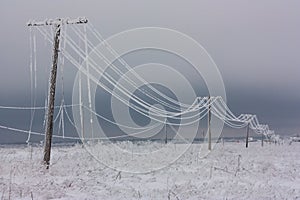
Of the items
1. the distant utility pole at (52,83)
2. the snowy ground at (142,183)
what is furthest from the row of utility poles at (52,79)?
the snowy ground at (142,183)

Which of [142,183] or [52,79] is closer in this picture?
[142,183]

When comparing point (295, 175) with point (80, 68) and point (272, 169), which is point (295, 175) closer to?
point (272, 169)

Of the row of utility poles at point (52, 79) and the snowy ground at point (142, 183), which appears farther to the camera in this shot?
the row of utility poles at point (52, 79)

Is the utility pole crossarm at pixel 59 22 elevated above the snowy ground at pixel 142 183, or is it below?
above

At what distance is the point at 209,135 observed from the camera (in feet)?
154

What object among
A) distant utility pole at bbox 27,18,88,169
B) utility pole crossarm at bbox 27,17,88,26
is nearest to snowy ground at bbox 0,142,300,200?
distant utility pole at bbox 27,18,88,169

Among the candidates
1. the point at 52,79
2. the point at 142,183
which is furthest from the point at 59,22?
the point at 142,183

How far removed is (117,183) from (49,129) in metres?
5.58

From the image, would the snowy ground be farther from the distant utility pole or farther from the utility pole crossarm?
the utility pole crossarm

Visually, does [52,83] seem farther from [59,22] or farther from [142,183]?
[142,183]

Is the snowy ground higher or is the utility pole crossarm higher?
the utility pole crossarm

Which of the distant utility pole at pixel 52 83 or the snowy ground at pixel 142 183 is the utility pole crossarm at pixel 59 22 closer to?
the distant utility pole at pixel 52 83

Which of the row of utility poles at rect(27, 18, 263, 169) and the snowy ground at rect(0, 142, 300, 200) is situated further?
the row of utility poles at rect(27, 18, 263, 169)

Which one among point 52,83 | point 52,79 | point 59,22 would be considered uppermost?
point 59,22
